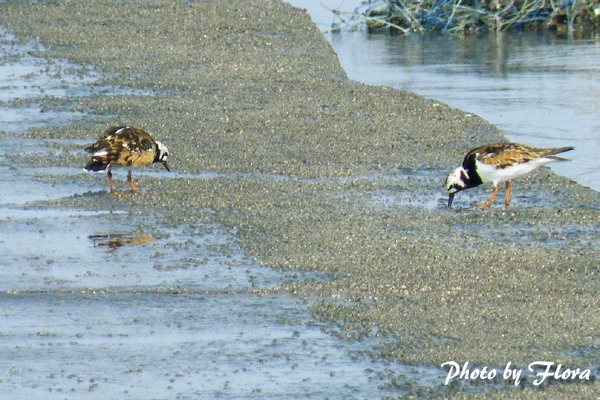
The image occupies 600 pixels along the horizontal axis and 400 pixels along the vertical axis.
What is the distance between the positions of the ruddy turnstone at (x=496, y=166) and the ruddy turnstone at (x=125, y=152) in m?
2.44

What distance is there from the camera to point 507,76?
15500 millimetres

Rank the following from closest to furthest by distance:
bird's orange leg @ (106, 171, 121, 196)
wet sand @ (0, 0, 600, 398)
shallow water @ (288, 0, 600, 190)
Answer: wet sand @ (0, 0, 600, 398)
bird's orange leg @ (106, 171, 121, 196)
shallow water @ (288, 0, 600, 190)

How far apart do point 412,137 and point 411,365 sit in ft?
18.4

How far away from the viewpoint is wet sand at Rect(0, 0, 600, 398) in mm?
6602

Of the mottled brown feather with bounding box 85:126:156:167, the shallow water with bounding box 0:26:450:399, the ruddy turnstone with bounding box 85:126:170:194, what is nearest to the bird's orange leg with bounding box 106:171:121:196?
the ruddy turnstone with bounding box 85:126:170:194

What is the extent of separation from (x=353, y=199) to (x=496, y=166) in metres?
1.16

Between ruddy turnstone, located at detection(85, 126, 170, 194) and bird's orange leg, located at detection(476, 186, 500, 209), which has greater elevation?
ruddy turnstone, located at detection(85, 126, 170, 194)

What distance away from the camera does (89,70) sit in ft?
48.2

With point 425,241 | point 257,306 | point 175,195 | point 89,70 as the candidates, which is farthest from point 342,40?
point 257,306

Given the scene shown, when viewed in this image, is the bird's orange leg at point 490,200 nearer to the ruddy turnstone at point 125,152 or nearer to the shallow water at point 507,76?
the shallow water at point 507,76

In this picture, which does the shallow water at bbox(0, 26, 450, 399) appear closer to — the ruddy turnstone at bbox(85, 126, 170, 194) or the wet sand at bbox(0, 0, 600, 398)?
the wet sand at bbox(0, 0, 600, 398)

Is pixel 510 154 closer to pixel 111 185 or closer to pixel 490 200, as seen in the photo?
pixel 490 200

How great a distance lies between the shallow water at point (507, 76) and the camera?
12.5 m

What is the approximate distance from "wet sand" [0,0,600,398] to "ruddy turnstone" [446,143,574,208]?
192 mm
